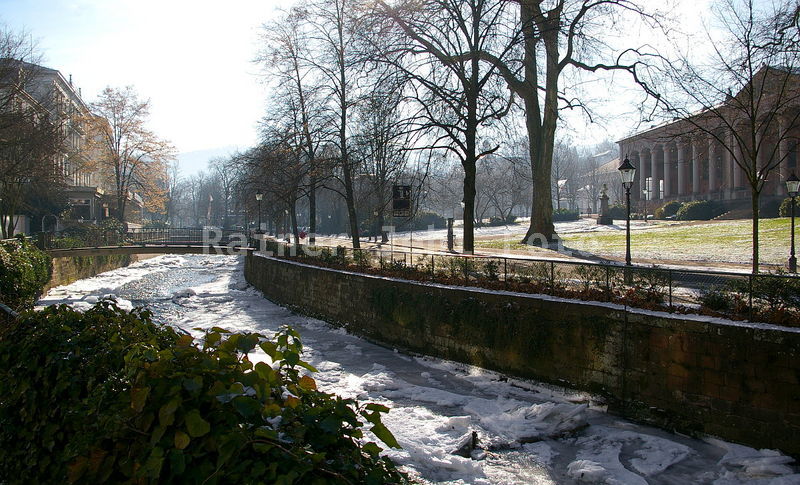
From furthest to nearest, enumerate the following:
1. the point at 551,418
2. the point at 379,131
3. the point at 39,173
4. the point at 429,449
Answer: the point at 39,173, the point at 379,131, the point at 551,418, the point at 429,449

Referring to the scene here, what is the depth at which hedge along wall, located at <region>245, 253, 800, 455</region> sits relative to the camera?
28.6 ft

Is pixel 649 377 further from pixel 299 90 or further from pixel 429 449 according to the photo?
pixel 299 90

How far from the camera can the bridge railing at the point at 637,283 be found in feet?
30.3

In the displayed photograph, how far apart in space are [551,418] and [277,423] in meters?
8.54

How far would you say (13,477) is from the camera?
343 cm

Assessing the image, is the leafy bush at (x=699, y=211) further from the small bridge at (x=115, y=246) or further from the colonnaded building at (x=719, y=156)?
the small bridge at (x=115, y=246)

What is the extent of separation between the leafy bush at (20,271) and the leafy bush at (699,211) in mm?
41050

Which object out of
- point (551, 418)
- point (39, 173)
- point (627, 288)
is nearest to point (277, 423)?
point (551, 418)

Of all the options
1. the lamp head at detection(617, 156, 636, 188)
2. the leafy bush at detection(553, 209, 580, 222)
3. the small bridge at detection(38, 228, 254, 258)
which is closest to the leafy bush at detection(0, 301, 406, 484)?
the lamp head at detection(617, 156, 636, 188)

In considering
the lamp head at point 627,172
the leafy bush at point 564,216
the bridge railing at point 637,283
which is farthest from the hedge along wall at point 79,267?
the leafy bush at point 564,216

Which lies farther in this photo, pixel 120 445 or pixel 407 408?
pixel 407 408

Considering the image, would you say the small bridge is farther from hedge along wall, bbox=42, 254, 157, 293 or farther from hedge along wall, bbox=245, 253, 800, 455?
hedge along wall, bbox=245, 253, 800, 455

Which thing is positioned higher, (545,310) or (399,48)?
(399,48)

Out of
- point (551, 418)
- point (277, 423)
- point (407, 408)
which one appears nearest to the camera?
point (277, 423)
